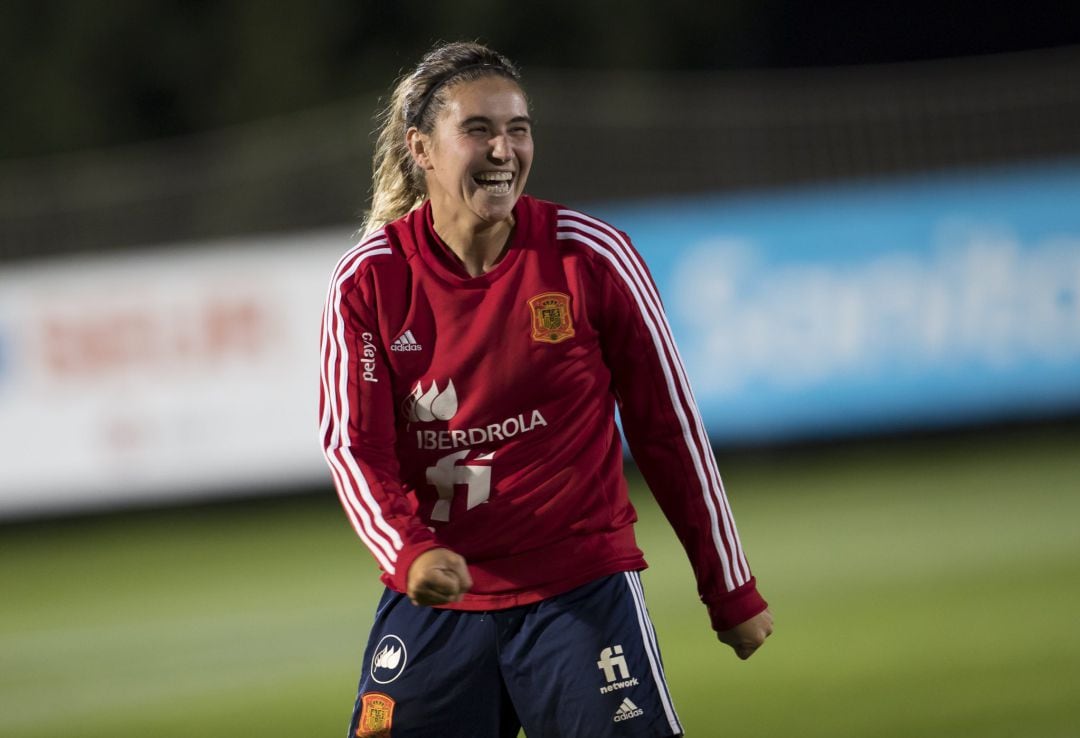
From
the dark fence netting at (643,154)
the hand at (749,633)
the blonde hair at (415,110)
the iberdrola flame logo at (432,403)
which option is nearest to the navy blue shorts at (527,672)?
the hand at (749,633)

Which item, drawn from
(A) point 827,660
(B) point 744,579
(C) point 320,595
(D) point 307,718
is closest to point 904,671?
(A) point 827,660

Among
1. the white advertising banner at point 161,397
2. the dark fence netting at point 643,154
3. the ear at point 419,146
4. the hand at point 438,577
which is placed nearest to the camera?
the hand at point 438,577

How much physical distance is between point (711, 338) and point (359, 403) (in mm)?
9055

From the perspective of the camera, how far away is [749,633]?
4.12 m

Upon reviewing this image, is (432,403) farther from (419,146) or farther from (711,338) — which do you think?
(711,338)

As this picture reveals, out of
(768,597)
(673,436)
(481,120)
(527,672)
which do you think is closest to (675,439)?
(673,436)

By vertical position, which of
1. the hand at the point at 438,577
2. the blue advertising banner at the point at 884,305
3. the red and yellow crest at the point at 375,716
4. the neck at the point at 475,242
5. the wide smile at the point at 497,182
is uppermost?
the blue advertising banner at the point at 884,305

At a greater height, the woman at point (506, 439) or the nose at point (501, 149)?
the nose at point (501, 149)

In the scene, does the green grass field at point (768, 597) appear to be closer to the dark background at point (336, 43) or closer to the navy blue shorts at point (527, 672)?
the navy blue shorts at point (527, 672)

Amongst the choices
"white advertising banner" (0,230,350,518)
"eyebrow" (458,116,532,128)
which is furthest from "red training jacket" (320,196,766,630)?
"white advertising banner" (0,230,350,518)

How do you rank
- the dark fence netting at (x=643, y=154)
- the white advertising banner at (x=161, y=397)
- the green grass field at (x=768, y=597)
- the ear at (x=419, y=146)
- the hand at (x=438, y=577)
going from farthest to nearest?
1. the dark fence netting at (x=643, y=154)
2. the white advertising banner at (x=161, y=397)
3. the green grass field at (x=768, y=597)
4. the ear at (x=419, y=146)
5. the hand at (x=438, y=577)

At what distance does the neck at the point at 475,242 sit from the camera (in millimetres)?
4133

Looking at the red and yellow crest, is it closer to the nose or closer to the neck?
the neck

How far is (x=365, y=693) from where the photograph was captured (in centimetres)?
415
